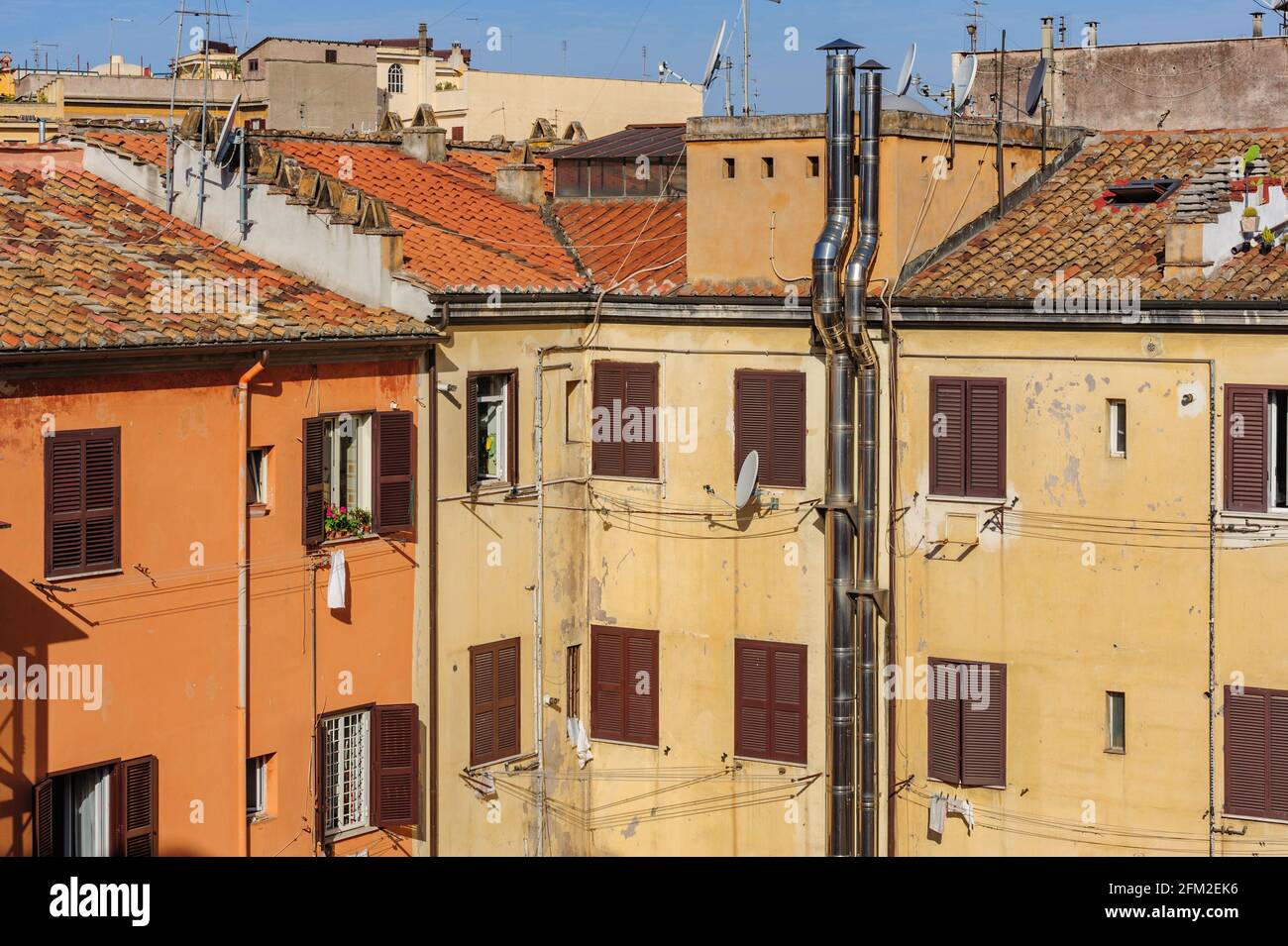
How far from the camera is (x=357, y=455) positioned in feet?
91.0

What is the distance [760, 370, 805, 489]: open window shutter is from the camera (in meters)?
28.8

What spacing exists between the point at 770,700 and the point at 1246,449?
7.78m

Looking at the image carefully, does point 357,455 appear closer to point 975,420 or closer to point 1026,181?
point 975,420

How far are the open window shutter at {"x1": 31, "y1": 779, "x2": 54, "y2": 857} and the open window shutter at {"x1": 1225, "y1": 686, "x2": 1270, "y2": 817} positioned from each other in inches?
587

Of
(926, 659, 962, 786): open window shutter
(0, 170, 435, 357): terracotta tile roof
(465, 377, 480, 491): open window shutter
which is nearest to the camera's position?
(0, 170, 435, 357): terracotta tile roof

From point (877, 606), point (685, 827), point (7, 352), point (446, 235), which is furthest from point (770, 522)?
point (7, 352)

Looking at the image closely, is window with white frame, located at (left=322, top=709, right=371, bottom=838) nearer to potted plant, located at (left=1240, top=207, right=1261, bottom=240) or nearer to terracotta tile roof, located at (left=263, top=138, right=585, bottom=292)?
terracotta tile roof, located at (left=263, top=138, right=585, bottom=292)

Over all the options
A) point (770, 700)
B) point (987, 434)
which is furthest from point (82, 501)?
point (987, 434)

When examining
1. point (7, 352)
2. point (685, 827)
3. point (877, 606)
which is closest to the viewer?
point (7, 352)

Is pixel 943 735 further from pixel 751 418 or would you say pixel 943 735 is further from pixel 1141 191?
pixel 1141 191

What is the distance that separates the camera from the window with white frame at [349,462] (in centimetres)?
2734

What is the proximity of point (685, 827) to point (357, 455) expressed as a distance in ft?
25.1

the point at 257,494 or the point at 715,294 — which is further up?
the point at 715,294

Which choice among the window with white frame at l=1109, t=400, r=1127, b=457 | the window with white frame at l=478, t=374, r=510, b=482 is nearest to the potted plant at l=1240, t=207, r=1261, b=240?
the window with white frame at l=1109, t=400, r=1127, b=457
